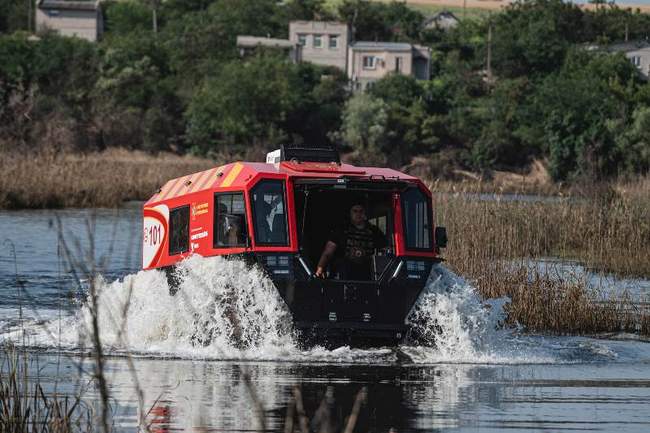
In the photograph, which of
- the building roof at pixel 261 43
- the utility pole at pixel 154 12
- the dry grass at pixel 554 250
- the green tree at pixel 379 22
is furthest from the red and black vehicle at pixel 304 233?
the green tree at pixel 379 22

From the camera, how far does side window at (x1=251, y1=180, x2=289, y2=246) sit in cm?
1612

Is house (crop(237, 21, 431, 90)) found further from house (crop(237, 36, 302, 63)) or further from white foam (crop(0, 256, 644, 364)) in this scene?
white foam (crop(0, 256, 644, 364))

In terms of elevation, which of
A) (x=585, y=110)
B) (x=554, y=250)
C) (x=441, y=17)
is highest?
(x=441, y=17)

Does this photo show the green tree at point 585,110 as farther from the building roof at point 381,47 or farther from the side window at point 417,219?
the side window at point 417,219

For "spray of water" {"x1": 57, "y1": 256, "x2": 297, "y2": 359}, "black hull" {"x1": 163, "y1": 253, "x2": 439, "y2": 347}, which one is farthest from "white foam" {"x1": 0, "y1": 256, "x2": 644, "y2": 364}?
"black hull" {"x1": 163, "y1": 253, "x2": 439, "y2": 347}

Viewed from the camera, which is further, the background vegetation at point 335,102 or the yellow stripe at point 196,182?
the background vegetation at point 335,102

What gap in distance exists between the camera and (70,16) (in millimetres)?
136750

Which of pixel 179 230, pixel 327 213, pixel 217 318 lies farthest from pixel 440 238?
pixel 179 230

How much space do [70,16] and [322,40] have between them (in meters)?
26.0

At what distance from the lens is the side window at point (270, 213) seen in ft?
52.9

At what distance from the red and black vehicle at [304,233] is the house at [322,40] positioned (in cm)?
10811

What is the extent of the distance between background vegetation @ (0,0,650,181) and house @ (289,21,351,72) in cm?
616

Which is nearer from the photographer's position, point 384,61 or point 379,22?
point 384,61

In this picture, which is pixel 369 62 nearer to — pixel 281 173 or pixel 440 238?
pixel 440 238
